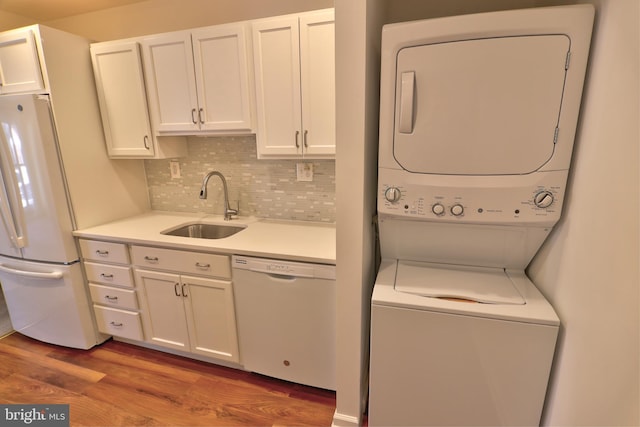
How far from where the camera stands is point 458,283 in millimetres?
1252

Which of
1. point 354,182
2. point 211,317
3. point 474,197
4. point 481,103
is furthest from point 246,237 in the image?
point 481,103

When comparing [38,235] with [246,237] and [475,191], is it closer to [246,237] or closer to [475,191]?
[246,237]

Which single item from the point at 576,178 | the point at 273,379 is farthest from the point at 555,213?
the point at 273,379

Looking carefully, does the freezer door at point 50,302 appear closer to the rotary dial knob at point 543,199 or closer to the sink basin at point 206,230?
the sink basin at point 206,230

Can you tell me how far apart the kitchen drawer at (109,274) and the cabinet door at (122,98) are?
0.77 metres

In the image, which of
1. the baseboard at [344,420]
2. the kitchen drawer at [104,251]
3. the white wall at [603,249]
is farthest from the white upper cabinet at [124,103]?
the white wall at [603,249]

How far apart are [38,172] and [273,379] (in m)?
1.91

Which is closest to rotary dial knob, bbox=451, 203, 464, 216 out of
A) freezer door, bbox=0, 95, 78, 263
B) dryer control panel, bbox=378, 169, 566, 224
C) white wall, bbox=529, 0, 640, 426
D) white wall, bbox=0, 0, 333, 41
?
dryer control panel, bbox=378, 169, 566, 224

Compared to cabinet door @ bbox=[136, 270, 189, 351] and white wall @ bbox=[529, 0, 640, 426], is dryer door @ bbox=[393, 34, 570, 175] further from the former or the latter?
cabinet door @ bbox=[136, 270, 189, 351]

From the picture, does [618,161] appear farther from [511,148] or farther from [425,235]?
[425,235]

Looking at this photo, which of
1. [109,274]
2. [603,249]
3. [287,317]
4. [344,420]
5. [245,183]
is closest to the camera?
[603,249]

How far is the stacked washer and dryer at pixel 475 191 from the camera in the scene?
1.01m

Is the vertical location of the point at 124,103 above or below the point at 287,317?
above

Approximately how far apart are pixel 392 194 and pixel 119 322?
6.69 feet
